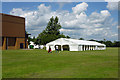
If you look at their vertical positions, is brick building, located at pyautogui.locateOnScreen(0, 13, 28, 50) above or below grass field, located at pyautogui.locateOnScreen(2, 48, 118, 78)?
above

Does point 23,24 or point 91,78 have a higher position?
point 23,24

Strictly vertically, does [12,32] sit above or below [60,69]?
above

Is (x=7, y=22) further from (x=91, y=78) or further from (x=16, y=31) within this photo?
(x=91, y=78)

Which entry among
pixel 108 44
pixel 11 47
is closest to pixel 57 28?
pixel 11 47

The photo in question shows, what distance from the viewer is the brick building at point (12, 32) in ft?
192

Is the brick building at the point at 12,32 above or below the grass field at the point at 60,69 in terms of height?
above

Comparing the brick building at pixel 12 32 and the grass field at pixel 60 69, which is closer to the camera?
the grass field at pixel 60 69

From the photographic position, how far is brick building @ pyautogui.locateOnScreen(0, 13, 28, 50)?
2306 inches

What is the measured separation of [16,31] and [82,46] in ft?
96.4

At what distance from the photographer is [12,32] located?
61156 mm

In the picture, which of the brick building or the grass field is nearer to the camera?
the grass field

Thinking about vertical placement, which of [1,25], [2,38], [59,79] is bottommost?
[59,79]

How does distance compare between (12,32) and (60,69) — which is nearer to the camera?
(60,69)

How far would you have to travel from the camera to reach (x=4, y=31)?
5859 cm
